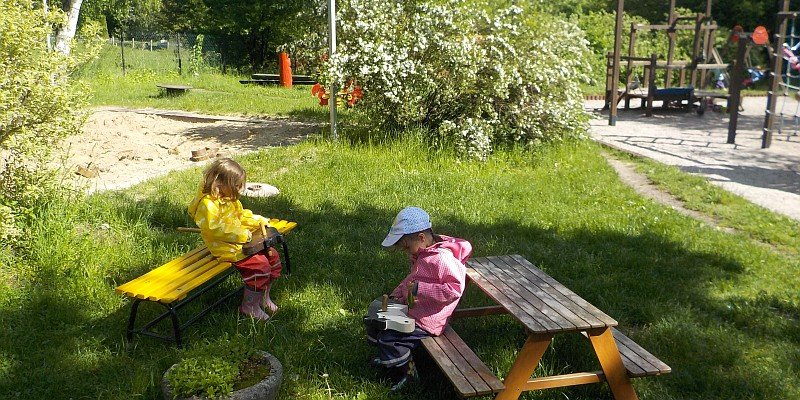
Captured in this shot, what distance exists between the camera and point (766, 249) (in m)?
6.52

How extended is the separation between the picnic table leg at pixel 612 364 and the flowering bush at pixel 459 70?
19.5ft

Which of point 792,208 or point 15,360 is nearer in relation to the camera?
point 15,360

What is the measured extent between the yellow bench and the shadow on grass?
5.0 inches

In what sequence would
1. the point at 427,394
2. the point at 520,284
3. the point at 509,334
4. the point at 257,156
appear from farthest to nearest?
the point at 257,156 → the point at 509,334 → the point at 520,284 → the point at 427,394

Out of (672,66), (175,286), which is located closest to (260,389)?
(175,286)

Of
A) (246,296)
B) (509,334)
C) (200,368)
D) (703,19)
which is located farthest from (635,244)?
(703,19)

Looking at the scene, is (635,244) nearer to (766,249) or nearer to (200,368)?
(766,249)

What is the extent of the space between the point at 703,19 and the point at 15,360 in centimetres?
1709

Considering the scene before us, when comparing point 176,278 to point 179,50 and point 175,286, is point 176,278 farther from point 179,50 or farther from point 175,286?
point 179,50

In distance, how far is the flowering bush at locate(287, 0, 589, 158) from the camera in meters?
9.63

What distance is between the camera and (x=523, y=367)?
3.56 meters

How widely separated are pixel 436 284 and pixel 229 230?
1572 millimetres

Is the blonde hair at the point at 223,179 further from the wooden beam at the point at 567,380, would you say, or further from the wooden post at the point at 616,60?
the wooden post at the point at 616,60

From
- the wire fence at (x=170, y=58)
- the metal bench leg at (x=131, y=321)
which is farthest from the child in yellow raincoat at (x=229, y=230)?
the wire fence at (x=170, y=58)
